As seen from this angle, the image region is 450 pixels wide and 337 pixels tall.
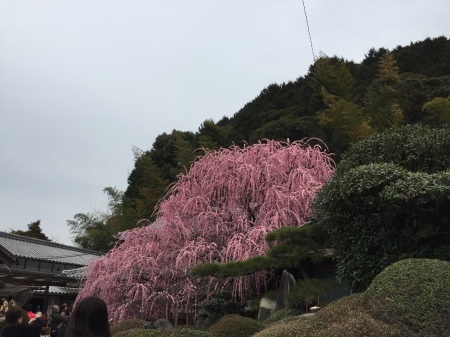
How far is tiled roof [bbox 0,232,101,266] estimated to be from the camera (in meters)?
18.4

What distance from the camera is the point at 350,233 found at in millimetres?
7832

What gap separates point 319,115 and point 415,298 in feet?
73.3

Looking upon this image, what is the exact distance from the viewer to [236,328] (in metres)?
6.73

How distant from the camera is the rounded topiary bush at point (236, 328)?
6684 mm

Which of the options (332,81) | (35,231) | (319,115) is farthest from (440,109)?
(35,231)

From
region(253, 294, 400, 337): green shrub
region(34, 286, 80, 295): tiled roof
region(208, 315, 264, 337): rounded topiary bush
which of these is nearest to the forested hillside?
region(34, 286, 80, 295): tiled roof

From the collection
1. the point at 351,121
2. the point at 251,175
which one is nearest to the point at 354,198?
the point at 251,175

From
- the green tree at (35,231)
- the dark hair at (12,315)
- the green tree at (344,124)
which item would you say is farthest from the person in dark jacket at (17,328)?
the green tree at (35,231)

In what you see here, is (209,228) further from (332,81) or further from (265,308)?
(332,81)

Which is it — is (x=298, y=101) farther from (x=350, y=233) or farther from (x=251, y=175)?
(x=350, y=233)

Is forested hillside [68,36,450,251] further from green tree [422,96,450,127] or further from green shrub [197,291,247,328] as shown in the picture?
green shrub [197,291,247,328]

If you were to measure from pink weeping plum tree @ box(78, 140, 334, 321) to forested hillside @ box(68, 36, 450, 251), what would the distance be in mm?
5720

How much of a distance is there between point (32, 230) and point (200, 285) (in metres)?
32.9

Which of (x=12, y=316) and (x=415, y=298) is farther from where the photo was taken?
(x=415, y=298)
